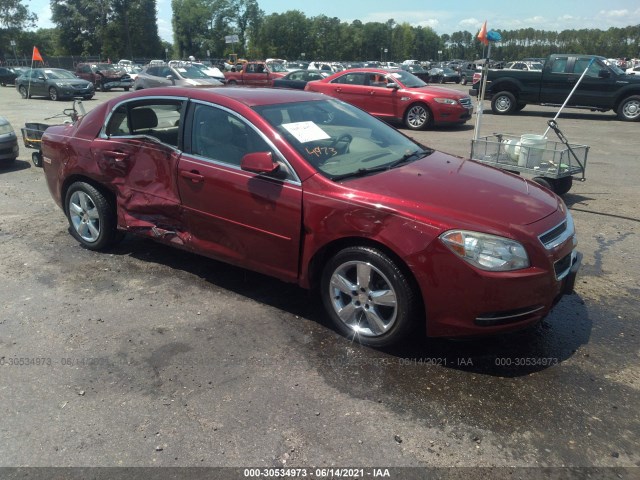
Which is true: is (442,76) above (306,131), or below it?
below

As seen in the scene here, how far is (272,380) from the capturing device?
319cm

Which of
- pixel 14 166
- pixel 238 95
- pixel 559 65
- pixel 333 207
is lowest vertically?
pixel 14 166

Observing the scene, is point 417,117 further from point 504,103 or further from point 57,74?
point 57,74

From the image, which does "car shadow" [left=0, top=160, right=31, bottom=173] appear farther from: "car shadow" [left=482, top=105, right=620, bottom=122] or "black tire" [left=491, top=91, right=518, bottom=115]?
"car shadow" [left=482, top=105, right=620, bottom=122]

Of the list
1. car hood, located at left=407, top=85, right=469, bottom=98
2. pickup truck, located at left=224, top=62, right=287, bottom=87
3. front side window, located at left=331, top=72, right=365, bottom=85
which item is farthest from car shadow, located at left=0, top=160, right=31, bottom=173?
pickup truck, located at left=224, top=62, right=287, bottom=87

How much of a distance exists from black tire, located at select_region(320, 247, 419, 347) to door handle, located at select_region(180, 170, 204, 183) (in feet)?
4.17

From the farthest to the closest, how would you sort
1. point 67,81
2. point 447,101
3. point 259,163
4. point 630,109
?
point 67,81 < point 630,109 < point 447,101 < point 259,163

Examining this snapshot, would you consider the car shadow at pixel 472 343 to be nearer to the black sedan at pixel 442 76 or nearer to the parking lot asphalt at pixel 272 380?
the parking lot asphalt at pixel 272 380

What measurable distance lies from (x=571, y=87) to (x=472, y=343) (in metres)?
15.6

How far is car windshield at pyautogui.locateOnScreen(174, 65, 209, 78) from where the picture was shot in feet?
73.1

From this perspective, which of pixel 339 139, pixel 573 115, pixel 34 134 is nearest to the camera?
pixel 339 139

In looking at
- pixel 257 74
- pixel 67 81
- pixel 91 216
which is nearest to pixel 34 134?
pixel 91 216

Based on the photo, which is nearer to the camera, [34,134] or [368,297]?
[368,297]

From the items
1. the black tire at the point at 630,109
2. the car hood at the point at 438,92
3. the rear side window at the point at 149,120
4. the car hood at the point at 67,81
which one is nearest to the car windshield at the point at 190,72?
the car hood at the point at 67,81
